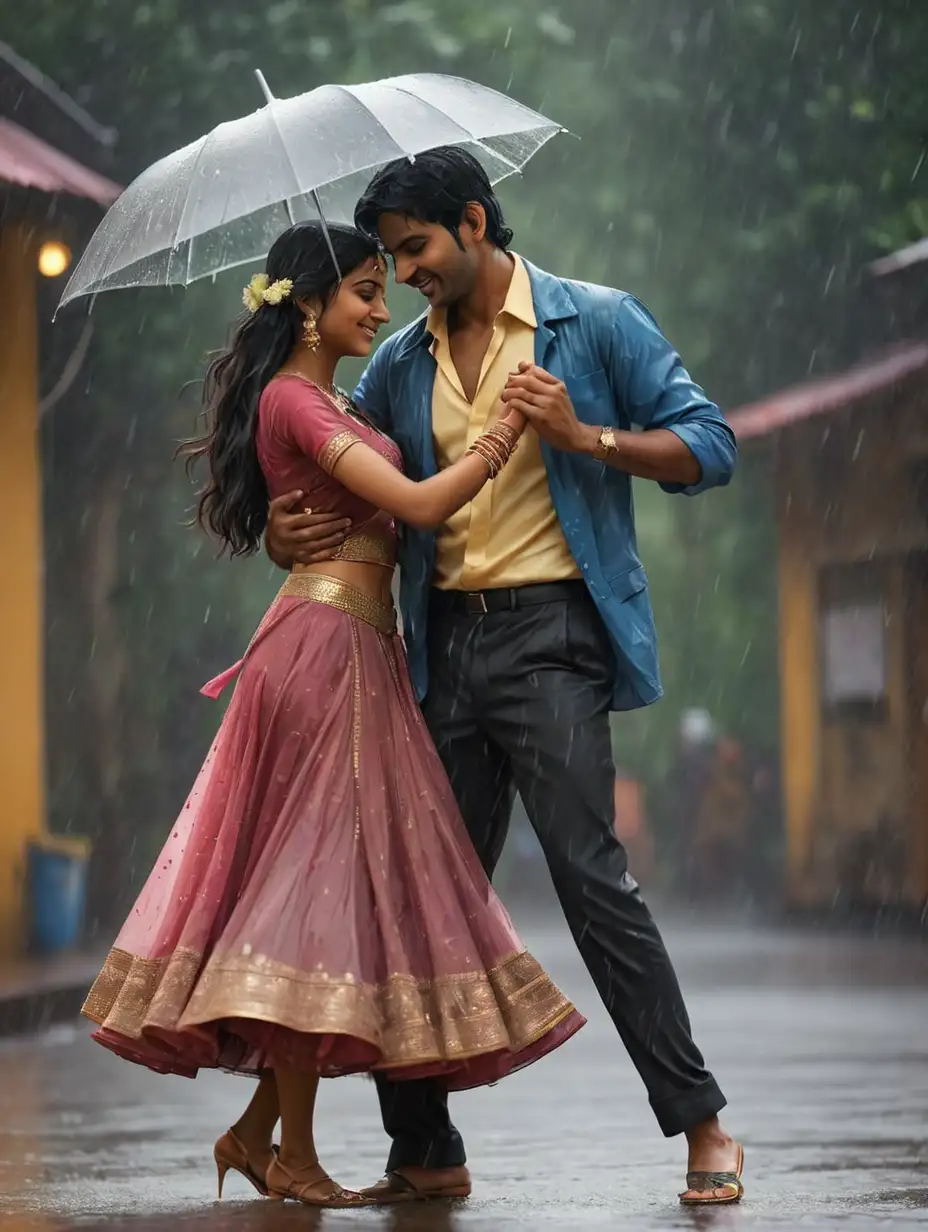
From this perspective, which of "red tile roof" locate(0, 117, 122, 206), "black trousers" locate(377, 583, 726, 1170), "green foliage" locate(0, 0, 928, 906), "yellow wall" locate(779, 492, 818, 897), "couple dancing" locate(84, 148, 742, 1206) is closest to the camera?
"couple dancing" locate(84, 148, 742, 1206)

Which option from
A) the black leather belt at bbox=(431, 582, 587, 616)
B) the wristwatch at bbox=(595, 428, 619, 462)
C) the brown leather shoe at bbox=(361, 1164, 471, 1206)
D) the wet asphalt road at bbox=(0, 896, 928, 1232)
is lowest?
the wet asphalt road at bbox=(0, 896, 928, 1232)

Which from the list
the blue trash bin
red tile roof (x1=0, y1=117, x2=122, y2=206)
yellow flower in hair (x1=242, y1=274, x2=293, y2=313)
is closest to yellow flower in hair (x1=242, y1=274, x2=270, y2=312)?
yellow flower in hair (x1=242, y1=274, x2=293, y2=313)

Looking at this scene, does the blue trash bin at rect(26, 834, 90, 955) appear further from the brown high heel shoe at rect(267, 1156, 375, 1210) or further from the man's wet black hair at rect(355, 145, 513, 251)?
the man's wet black hair at rect(355, 145, 513, 251)

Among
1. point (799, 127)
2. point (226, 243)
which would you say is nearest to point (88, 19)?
point (799, 127)

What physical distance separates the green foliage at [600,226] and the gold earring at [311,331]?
36.1 ft

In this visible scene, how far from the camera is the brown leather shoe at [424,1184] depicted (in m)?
5.09

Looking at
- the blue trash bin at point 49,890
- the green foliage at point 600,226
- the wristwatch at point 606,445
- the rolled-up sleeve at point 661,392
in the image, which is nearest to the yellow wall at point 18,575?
the blue trash bin at point 49,890

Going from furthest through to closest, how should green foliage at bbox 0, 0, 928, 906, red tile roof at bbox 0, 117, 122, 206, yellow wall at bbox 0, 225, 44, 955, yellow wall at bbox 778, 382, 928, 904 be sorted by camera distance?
yellow wall at bbox 778, 382, 928, 904
green foliage at bbox 0, 0, 928, 906
yellow wall at bbox 0, 225, 44, 955
red tile roof at bbox 0, 117, 122, 206

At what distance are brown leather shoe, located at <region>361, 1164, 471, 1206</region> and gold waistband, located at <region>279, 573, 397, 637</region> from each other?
1147 mm

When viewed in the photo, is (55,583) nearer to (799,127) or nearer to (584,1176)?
(799,127)

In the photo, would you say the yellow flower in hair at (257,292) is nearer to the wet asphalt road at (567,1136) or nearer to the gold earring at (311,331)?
the gold earring at (311,331)

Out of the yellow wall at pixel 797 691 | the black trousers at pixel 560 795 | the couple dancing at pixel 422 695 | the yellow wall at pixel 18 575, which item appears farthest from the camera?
the yellow wall at pixel 797 691

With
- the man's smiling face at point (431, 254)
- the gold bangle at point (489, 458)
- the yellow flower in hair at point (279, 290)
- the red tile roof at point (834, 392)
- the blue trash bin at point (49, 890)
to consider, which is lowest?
the blue trash bin at point (49, 890)

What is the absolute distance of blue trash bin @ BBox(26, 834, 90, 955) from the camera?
43.8ft
